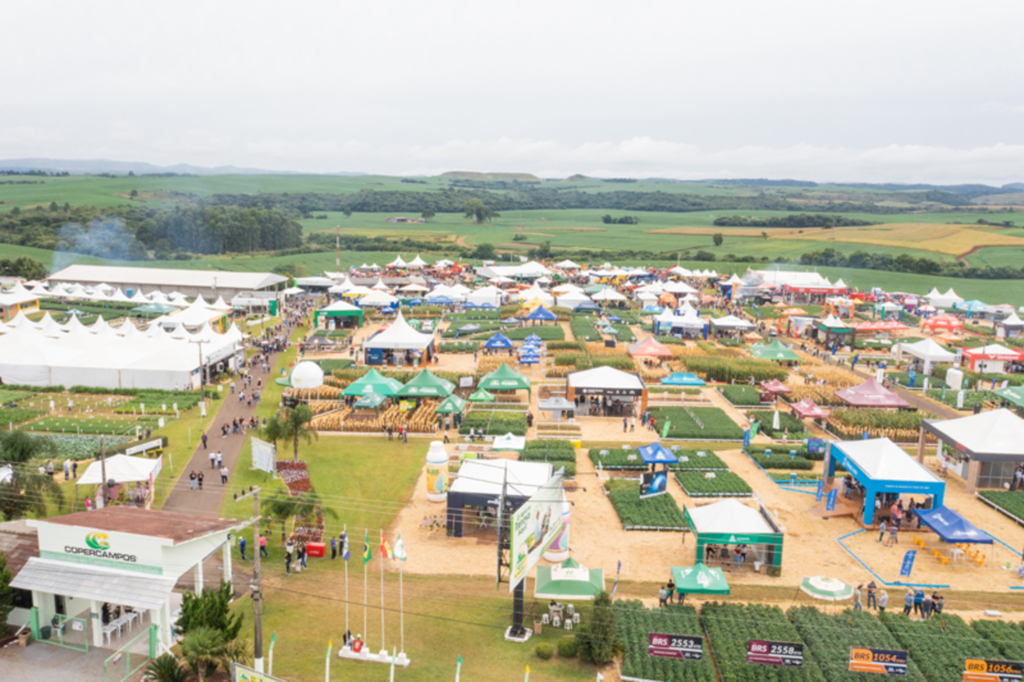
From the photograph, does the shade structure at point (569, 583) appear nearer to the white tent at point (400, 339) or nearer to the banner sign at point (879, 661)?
the banner sign at point (879, 661)

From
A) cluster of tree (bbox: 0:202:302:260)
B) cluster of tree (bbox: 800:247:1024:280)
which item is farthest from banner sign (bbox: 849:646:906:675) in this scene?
cluster of tree (bbox: 0:202:302:260)

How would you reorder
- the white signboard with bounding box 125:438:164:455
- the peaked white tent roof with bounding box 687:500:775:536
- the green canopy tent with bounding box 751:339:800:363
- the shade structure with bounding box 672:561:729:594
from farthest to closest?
the green canopy tent with bounding box 751:339:800:363, the white signboard with bounding box 125:438:164:455, the peaked white tent roof with bounding box 687:500:775:536, the shade structure with bounding box 672:561:729:594

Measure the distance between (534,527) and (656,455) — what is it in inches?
553

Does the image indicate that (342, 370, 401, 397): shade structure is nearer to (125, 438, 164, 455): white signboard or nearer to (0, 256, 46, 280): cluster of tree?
(125, 438, 164, 455): white signboard

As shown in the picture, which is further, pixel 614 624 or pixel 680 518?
pixel 680 518

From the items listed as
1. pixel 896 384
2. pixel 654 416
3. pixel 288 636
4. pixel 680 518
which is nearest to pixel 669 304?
pixel 896 384

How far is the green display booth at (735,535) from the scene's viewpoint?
2380cm

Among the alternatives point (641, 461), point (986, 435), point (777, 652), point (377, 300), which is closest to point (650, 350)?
point (641, 461)

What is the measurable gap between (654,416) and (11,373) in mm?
42489

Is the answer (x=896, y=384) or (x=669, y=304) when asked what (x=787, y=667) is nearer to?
(x=896, y=384)

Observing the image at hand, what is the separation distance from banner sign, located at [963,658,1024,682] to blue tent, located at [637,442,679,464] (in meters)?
15.1

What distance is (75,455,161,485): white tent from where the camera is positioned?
1108 inches

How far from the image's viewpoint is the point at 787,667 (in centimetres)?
1838

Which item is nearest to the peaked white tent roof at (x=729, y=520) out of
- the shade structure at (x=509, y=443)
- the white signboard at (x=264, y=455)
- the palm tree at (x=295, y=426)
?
the shade structure at (x=509, y=443)
